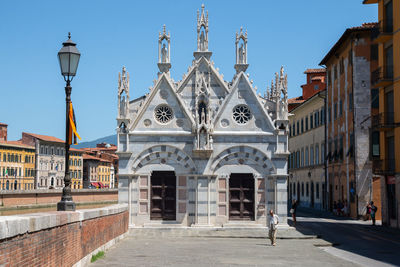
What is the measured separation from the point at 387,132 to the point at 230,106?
467 inches

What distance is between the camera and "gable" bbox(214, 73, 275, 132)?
32562 millimetres

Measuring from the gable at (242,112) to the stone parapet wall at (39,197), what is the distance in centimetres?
3621

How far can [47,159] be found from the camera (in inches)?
4938

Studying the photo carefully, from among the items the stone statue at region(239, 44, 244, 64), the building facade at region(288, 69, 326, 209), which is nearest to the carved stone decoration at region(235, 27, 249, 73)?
the stone statue at region(239, 44, 244, 64)

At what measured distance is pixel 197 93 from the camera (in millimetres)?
32312

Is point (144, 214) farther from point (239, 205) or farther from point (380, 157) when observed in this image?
point (380, 157)

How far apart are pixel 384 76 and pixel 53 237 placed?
30217 mm

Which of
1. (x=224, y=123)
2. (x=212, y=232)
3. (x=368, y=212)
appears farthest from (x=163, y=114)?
(x=368, y=212)

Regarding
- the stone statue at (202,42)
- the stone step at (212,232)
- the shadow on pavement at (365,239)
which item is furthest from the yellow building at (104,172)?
the stone step at (212,232)

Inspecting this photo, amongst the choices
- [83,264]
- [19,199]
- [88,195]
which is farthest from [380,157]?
[88,195]

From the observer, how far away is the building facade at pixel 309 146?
59.7 meters

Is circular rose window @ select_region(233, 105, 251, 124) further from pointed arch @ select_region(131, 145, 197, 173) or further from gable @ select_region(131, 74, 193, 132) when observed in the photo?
pointed arch @ select_region(131, 145, 197, 173)

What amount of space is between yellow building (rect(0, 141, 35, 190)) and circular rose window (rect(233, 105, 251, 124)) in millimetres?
79927

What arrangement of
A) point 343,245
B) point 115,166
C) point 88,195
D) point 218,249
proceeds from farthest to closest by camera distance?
point 115,166
point 88,195
point 343,245
point 218,249
